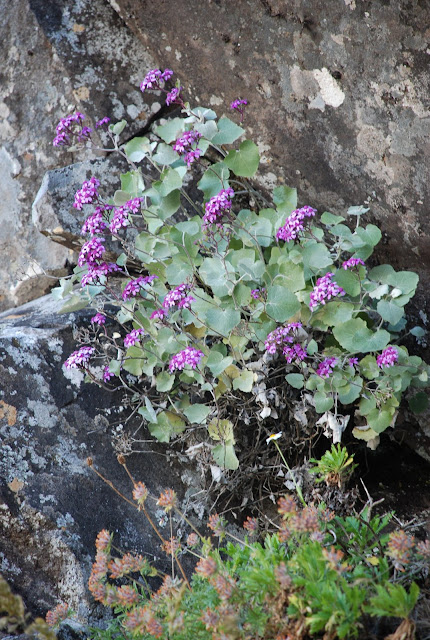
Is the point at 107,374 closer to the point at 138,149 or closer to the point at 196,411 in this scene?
the point at 196,411

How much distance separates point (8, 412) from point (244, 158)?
4.27 ft

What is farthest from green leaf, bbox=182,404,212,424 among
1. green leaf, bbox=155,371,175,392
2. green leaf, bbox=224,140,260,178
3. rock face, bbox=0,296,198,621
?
green leaf, bbox=224,140,260,178

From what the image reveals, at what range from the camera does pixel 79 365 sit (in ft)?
7.00

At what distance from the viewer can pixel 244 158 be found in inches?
86.9

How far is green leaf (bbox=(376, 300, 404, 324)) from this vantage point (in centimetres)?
200

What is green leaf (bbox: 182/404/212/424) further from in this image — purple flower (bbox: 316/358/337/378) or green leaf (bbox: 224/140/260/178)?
green leaf (bbox: 224/140/260/178)

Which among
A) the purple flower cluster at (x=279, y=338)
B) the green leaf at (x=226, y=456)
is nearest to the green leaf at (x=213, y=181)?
the purple flower cluster at (x=279, y=338)

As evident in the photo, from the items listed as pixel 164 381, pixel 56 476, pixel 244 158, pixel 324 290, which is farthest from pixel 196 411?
pixel 244 158

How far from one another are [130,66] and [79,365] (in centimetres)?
168

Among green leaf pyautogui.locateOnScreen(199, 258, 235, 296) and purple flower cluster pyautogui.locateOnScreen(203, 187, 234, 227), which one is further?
green leaf pyautogui.locateOnScreen(199, 258, 235, 296)

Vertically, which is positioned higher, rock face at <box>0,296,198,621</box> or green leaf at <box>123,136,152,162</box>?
green leaf at <box>123,136,152,162</box>

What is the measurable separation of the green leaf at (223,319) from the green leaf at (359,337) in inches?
14.1

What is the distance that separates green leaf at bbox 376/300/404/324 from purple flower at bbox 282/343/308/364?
0.29 m

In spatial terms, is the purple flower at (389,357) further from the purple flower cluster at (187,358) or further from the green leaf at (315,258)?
the purple flower cluster at (187,358)
